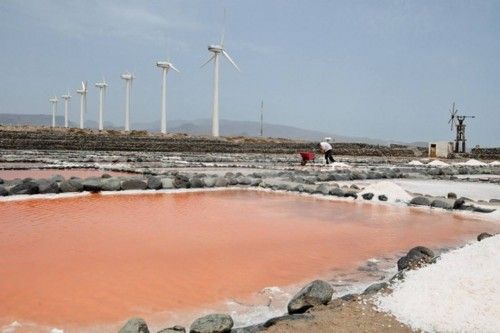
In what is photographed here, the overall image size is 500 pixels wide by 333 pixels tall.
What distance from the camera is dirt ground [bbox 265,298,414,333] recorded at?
324 cm

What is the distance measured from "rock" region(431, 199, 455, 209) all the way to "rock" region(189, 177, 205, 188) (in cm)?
561

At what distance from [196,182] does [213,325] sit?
938 cm

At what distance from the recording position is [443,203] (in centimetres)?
995

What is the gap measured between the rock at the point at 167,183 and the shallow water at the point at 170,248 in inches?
62.2

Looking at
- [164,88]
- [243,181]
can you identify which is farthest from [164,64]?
[243,181]

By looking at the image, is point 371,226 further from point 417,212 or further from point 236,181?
point 236,181

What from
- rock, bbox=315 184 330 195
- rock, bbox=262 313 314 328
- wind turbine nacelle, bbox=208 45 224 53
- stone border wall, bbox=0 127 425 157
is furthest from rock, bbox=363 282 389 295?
wind turbine nacelle, bbox=208 45 224 53

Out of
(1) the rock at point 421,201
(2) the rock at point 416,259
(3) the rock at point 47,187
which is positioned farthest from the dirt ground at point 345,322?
(3) the rock at point 47,187

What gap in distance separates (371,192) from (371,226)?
3538 mm

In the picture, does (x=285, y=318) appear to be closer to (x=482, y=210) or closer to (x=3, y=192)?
(x=482, y=210)

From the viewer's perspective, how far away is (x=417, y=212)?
962 centimetres

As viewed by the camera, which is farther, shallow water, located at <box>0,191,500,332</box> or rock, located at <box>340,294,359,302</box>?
shallow water, located at <box>0,191,500,332</box>

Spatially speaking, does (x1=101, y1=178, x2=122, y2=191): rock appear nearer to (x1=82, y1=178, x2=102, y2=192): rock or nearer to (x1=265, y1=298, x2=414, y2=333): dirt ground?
(x1=82, y1=178, x2=102, y2=192): rock

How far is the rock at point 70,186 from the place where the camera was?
10.5 m
